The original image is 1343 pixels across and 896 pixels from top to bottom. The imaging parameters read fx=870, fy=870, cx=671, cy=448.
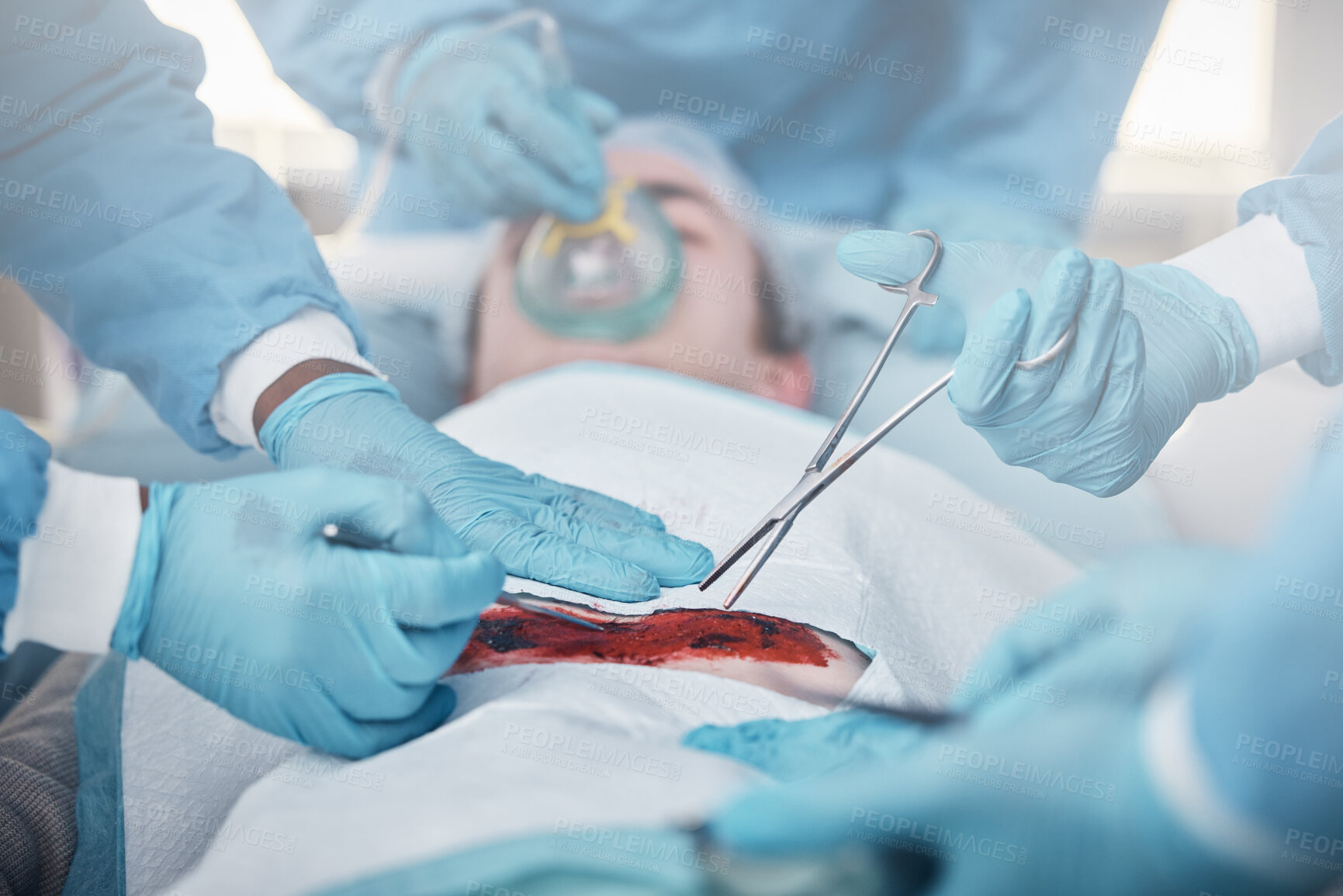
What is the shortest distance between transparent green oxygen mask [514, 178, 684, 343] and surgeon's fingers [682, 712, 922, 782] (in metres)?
1.22

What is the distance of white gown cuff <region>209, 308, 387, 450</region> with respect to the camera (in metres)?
1.34

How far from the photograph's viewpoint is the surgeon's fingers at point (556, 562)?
3.80ft

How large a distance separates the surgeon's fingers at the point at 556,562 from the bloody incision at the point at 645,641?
2.7 inches

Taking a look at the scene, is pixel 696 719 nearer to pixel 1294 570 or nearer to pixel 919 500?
pixel 1294 570

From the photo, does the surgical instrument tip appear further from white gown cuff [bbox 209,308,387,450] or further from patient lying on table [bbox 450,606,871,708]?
white gown cuff [bbox 209,308,387,450]

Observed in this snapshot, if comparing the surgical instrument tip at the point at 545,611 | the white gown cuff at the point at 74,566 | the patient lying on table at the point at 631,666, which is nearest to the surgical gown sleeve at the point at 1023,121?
the patient lying on table at the point at 631,666

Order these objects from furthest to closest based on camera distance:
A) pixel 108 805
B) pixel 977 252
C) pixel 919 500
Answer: pixel 919 500 < pixel 977 252 < pixel 108 805

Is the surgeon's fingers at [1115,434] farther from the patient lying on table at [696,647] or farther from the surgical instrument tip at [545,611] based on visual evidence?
the surgical instrument tip at [545,611]

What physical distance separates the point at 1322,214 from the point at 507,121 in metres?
1.40

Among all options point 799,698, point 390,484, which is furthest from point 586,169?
point 799,698

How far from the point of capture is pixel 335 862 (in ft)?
2.36

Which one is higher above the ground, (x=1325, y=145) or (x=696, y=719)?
(x=1325, y=145)

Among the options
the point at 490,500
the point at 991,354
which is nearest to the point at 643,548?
the point at 490,500

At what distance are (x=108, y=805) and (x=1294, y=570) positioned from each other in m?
1.29
